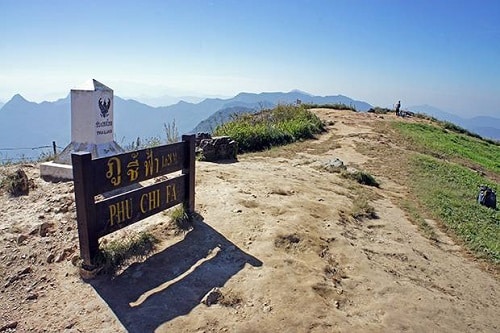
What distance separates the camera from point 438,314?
320 cm

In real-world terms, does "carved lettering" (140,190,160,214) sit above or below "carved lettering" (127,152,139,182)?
below

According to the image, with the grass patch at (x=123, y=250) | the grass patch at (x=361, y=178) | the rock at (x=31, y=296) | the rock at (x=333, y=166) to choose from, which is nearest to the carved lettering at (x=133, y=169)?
the grass patch at (x=123, y=250)

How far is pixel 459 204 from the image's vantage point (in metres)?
6.79

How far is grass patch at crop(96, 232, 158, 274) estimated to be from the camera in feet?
10.7

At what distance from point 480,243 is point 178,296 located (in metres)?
4.38

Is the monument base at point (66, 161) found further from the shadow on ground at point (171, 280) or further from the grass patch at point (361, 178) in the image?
the grass patch at point (361, 178)

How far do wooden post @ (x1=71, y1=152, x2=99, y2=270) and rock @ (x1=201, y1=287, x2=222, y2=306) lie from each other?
1058 millimetres

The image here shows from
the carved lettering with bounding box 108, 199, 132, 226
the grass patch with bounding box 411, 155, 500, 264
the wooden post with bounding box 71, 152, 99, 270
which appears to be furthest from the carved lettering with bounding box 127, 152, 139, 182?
the grass patch with bounding box 411, 155, 500, 264

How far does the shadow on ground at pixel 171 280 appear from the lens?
110 inches

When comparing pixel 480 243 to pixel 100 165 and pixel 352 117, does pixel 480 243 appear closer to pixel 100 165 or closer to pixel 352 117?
pixel 100 165

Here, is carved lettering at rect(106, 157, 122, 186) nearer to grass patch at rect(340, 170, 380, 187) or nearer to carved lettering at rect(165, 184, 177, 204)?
carved lettering at rect(165, 184, 177, 204)

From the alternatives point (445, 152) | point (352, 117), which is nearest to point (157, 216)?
point (445, 152)

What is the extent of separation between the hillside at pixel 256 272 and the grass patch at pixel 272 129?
168 inches

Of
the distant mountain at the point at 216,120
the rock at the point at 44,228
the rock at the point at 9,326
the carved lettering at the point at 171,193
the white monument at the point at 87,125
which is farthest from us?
the distant mountain at the point at 216,120
